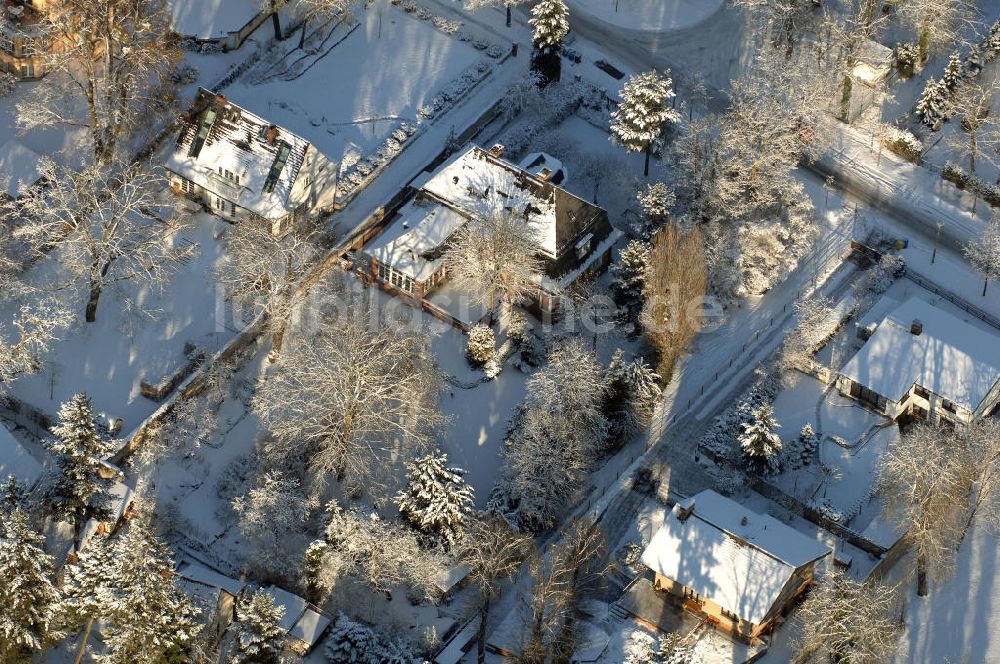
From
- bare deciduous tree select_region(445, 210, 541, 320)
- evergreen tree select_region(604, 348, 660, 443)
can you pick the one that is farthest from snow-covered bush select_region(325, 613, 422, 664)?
bare deciduous tree select_region(445, 210, 541, 320)

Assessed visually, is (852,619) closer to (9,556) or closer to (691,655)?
(691,655)

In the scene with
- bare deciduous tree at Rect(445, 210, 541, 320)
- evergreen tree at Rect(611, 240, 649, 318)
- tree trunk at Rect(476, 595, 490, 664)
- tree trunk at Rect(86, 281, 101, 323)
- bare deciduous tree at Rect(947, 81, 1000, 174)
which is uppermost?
bare deciduous tree at Rect(947, 81, 1000, 174)

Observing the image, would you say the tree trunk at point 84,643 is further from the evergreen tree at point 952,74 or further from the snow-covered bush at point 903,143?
the evergreen tree at point 952,74

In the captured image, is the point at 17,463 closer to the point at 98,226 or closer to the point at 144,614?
Answer: the point at 144,614

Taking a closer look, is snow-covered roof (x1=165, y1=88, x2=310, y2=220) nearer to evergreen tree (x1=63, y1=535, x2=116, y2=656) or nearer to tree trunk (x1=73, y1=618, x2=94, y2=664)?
evergreen tree (x1=63, y1=535, x2=116, y2=656)

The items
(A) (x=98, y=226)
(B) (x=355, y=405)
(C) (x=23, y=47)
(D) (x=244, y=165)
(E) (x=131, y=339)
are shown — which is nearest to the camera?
(B) (x=355, y=405)


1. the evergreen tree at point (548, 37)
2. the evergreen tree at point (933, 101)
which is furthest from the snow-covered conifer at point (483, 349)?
the evergreen tree at point (933, 101)

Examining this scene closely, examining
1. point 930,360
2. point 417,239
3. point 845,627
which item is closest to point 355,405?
point 417,239
